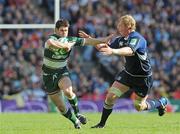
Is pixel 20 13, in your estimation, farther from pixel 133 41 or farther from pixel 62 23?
pixel 133 41

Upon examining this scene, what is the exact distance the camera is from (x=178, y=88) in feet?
88.3

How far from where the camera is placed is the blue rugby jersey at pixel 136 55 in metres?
12.9

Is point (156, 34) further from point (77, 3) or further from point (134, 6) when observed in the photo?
point (77, 3)

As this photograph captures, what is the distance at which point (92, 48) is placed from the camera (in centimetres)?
2762

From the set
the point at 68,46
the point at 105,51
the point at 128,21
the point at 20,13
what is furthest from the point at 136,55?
the point at 20,13

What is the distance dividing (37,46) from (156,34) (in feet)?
15.7

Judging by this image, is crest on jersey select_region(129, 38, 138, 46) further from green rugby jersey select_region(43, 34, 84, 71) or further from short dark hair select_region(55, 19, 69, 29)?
green rugby jersey select_region(43, 34, 84, 71)

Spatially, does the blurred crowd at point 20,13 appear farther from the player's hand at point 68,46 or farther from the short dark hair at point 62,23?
the player's hand at point 68,46

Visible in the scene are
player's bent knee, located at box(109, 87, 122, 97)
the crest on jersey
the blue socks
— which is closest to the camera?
the crest on jersey

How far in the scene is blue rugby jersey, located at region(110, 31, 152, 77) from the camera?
42.4ft

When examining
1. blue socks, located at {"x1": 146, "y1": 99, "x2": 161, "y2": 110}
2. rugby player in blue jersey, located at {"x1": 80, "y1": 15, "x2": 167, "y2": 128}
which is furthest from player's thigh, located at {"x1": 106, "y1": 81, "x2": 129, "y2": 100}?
blue socks, located at {"x1": 146, "y1": 99, "x2": 161, "y2": 110}

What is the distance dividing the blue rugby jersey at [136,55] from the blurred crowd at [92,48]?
487 inches

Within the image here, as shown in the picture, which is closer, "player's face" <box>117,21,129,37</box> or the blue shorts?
"player's face" <box>117,21,129,37</box>

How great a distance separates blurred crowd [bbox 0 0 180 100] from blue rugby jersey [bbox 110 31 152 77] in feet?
40.6
